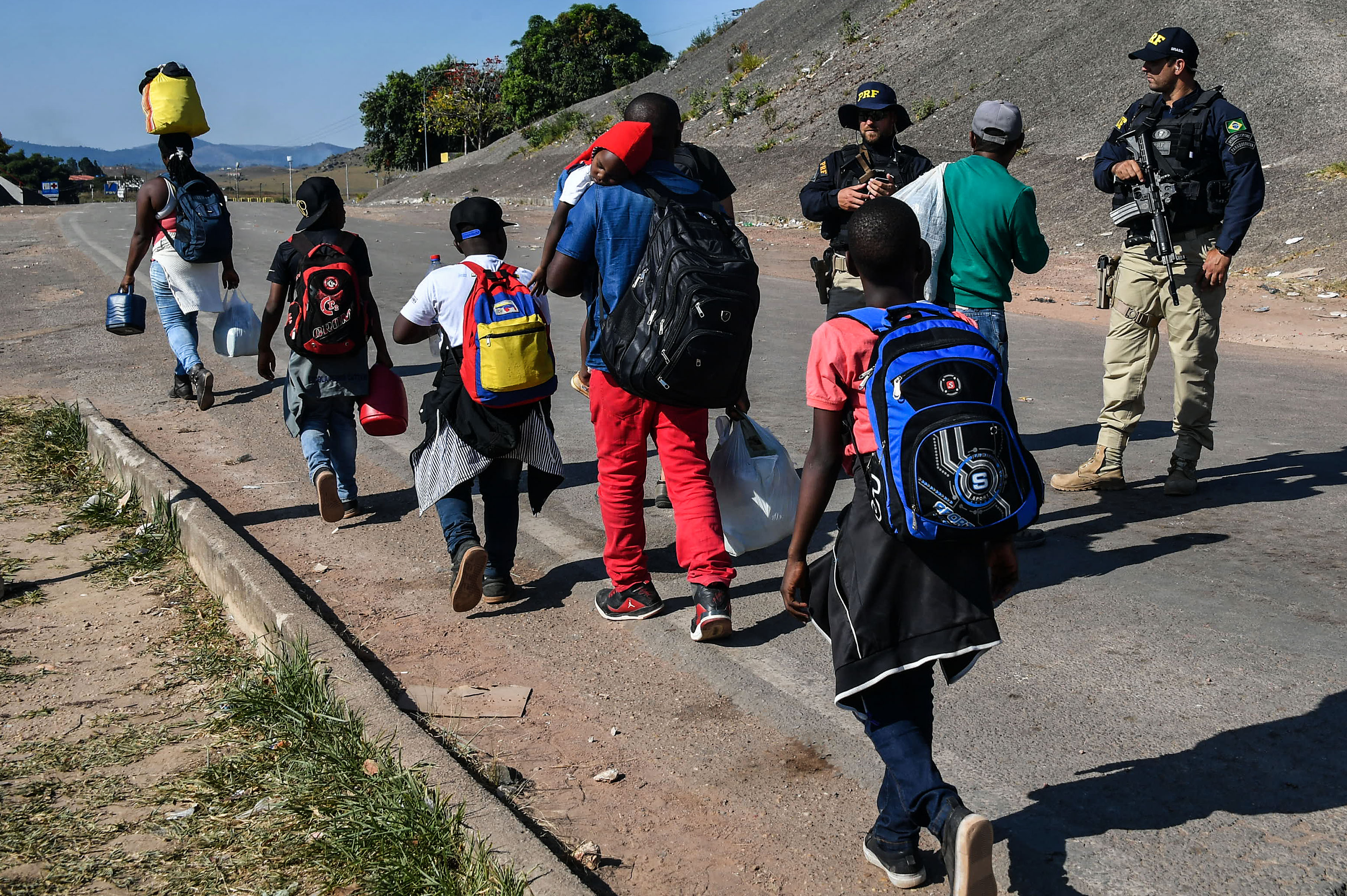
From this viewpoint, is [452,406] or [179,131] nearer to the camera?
[452,406]

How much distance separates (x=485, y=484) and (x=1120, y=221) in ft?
11.9

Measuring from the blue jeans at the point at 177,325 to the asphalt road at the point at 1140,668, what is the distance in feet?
6.32

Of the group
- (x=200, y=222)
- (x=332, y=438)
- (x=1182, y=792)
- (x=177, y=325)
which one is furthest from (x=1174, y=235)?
(x=177, y=325)

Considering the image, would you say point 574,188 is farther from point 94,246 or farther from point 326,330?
point 94,246

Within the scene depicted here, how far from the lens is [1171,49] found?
5.73 metres

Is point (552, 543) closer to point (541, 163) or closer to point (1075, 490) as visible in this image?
point (1075, 490)

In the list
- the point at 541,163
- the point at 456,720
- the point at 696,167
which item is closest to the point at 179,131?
the point at 696,167

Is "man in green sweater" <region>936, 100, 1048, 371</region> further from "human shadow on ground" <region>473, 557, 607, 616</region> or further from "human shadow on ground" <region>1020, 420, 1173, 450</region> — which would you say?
"human shadow on ground" <region>1020, 420, 1173, 450</region>

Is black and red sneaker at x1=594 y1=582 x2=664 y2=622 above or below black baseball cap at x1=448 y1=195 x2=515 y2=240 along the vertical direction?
below

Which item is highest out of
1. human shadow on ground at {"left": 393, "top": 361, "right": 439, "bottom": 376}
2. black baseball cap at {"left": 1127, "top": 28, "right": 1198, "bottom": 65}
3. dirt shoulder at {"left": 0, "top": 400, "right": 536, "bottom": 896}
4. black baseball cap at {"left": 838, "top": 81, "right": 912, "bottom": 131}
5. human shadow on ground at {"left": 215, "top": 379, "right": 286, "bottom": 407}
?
black baseball cap at {"left": 1127, "top": 28, "right": 1198, "bottom": 65}

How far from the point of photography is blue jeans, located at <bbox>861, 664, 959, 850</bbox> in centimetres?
267

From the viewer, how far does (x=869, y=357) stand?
269cm

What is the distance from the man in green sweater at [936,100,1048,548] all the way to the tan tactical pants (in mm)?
1180

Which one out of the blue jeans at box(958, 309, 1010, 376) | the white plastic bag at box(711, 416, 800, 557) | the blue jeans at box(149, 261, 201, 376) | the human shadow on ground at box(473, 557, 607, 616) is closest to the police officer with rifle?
the blue jeans at box(958, 309, 1010, 376)
